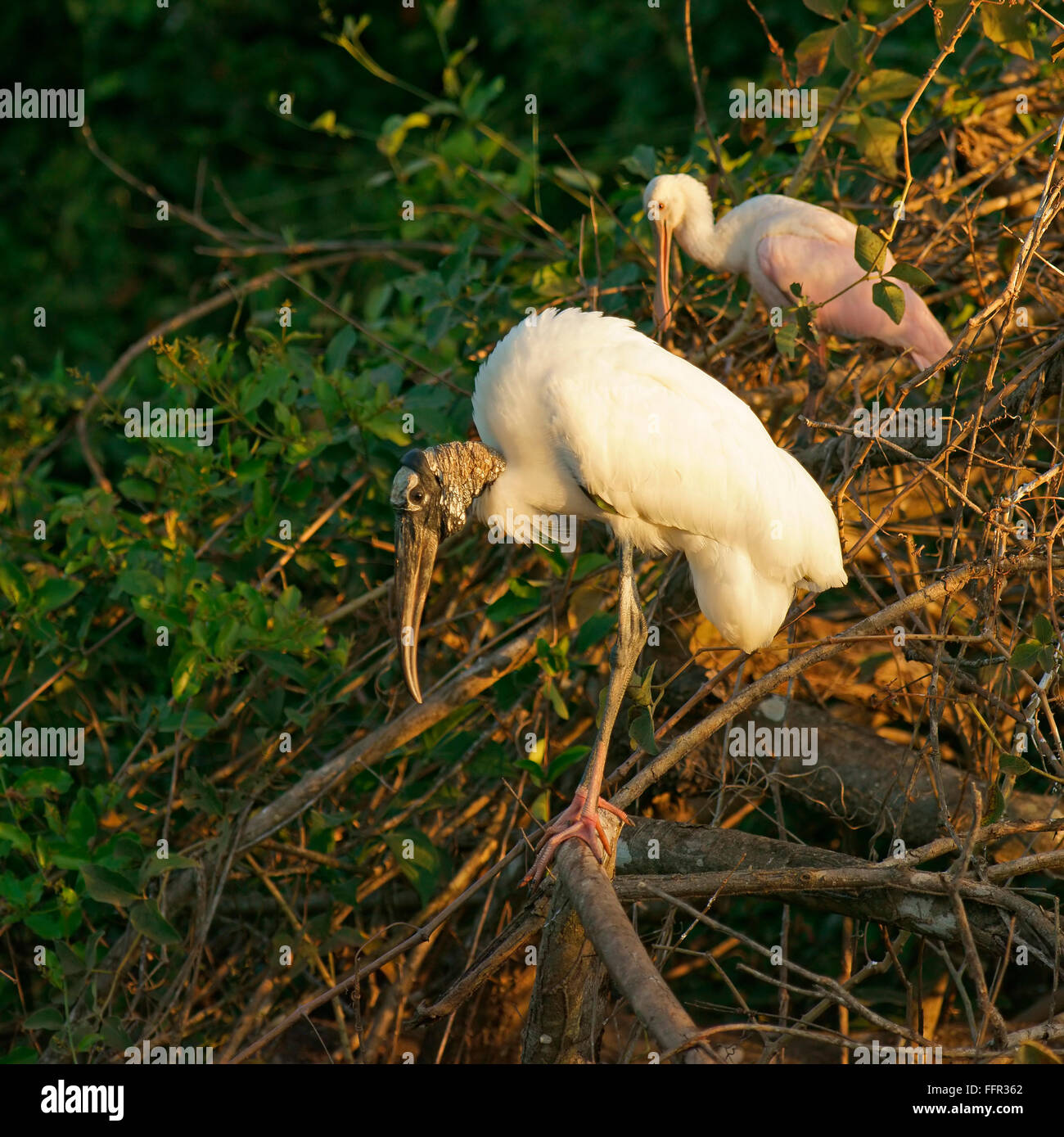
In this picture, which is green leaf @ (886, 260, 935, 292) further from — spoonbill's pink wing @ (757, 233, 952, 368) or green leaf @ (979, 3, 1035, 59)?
spoonbill's pink wing @ (757, 233, 952, 368)

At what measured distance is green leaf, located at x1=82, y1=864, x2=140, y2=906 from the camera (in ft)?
9.98

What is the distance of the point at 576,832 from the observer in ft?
9.21

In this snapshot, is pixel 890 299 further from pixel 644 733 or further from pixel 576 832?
pixel 576 832

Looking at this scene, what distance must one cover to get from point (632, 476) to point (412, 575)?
56cm

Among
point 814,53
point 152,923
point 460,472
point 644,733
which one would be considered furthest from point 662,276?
point 152,923

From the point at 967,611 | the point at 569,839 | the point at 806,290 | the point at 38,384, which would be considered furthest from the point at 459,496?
the point at 38,384

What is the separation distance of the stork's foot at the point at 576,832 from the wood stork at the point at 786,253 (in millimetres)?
1527

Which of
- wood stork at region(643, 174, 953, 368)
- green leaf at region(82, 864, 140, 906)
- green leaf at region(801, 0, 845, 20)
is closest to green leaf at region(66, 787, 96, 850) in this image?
green leaf at region(82, 864, 140, 906)

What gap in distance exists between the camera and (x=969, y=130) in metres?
4.17

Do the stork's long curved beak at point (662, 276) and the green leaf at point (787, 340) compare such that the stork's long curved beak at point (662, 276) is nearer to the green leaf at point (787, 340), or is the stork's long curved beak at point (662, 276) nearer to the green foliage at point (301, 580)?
the green foliage at point (301, 580)

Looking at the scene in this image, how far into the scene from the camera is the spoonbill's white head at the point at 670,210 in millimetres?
3926

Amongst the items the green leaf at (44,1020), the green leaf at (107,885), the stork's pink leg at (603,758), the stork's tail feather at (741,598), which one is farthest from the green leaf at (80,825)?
the stork's tail feather at (741,598)

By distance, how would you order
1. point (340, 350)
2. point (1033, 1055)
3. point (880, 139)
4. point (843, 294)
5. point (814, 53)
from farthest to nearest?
point (843, 294)
point (340, 350)
point (880, 139)
point (814, 53)
point (1033, 1055)
